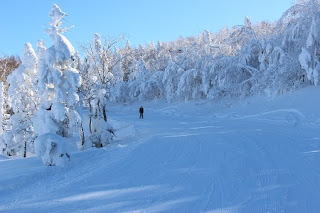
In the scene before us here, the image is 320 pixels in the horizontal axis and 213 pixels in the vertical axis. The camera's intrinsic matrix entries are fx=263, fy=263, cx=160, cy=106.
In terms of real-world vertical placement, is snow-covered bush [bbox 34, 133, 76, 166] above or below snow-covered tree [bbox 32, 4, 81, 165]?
below

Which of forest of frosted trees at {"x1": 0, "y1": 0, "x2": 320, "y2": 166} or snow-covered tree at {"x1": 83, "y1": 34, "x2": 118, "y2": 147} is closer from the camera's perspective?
forest of frosted trees at {"x1": 0, "y1": 0, "x2": 320, "y2": 166}

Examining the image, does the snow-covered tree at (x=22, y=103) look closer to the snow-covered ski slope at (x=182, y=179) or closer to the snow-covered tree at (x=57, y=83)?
the snow-covered tree at (x=57, y=83)

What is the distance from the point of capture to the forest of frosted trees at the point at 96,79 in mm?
13609

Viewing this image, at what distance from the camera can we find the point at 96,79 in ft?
75.1

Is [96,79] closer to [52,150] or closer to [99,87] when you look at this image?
[99,87]

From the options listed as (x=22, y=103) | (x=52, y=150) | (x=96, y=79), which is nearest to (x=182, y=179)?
(x=52, y=150)

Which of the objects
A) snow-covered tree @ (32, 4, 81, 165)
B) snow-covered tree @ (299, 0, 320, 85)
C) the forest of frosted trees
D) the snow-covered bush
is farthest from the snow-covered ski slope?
snow-covered tree @ (299, 0, 320, 85)

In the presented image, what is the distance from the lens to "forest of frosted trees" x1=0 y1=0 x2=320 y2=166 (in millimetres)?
13609

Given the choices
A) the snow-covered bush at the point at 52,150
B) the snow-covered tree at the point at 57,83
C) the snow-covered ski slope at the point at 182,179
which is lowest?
the snow-covered ski slope at the point at 182,179

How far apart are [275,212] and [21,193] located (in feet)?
18.6

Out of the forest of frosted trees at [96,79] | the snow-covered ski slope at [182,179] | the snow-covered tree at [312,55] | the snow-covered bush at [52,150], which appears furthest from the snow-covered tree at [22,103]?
the snow-covered tree at [312,55]

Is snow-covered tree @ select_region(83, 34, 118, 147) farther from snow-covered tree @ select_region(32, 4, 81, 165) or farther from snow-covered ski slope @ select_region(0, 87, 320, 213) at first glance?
snow-covered ski slope @ select_region(0, 87, 320, 213)

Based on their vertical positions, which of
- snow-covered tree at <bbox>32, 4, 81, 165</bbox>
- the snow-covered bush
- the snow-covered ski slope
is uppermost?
snow-covered tree at <bbox>32, 4, 81, 165</bbox>

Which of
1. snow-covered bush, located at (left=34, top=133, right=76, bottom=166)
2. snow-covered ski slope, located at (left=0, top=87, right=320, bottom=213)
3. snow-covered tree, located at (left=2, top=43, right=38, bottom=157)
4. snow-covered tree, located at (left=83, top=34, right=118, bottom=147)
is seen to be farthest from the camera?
snow-covered tree, located at (left=2, top=43, right=38, bottom=157)
